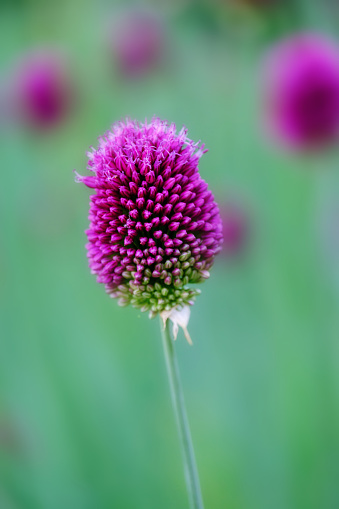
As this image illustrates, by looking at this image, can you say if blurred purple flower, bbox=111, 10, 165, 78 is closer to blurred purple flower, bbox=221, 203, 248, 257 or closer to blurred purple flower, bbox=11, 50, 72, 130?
blurred purple flower, bbox=11, 50, 72, 130

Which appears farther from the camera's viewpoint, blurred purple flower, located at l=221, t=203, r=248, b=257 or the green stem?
blurred purple flower, located at l=221, t=203, r=248, b=257

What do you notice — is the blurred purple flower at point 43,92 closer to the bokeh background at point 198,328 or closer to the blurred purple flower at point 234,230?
the bokeh background at point 198,328

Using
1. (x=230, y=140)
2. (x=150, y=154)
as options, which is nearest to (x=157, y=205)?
(x=150, y=154)

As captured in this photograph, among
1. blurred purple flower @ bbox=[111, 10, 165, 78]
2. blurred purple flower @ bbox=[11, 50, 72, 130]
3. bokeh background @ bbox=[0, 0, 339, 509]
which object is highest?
blurred purple flower @ bbox=[111, 10, 165, 78]

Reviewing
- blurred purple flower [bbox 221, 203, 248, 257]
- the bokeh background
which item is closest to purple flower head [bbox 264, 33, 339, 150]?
the bokeh background

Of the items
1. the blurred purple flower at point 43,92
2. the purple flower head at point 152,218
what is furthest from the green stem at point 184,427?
the blurred purple flower at point 43,92

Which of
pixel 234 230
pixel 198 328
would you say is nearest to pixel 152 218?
pixel 234 230
